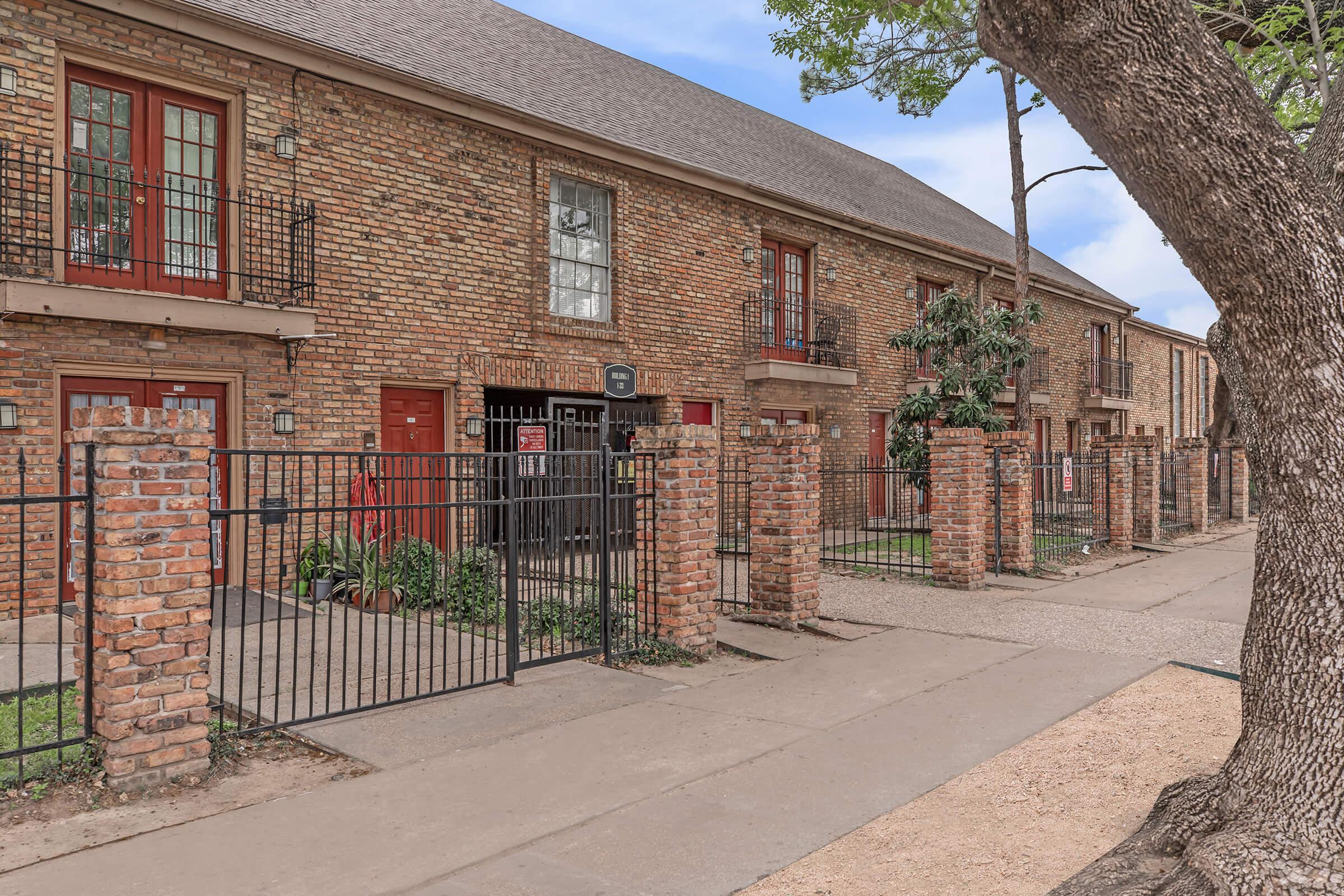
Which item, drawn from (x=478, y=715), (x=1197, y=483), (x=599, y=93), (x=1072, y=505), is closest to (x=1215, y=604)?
(x=1072, y=505)

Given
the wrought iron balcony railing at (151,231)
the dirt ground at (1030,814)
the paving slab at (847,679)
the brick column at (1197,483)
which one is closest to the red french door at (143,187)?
the wrought iron balcony railing at (151,231)

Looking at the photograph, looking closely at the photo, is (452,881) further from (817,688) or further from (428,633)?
(428,633)

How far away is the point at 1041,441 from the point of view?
25.0m

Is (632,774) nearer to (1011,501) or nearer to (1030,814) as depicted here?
(1030,814)

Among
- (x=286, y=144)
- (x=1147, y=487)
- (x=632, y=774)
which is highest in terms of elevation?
(x=286, y=144)

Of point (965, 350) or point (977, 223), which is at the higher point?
point (977, 223)

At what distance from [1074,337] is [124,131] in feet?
80.0

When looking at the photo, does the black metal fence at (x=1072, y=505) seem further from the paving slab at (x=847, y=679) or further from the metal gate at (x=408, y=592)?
the metal gate at (x=408, y=592)

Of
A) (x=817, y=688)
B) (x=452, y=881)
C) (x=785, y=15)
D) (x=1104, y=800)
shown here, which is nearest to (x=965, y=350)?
(x=785, y=15)

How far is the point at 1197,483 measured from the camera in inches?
715

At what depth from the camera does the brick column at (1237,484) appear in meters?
20.8

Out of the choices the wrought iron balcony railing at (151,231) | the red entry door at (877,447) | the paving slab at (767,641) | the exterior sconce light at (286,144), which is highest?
the exterior sconce light at (286,144)

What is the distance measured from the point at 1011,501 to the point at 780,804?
27.8 feet

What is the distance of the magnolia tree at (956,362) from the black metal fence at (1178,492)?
162 inches
